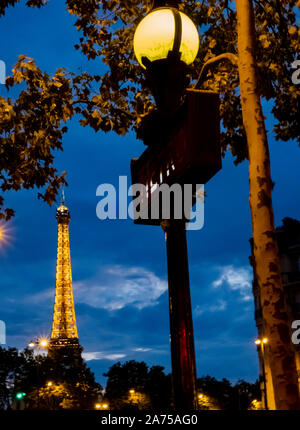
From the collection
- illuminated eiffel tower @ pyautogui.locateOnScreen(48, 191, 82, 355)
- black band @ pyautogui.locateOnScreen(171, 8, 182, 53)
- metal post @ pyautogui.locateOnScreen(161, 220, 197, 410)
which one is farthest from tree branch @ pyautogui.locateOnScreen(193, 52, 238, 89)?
illuminated eiffel tower @ pyautogui.locateOnScreen(48, 191, 82, 355)

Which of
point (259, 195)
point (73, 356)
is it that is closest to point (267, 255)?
point (259, 195)

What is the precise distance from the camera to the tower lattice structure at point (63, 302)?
85688 millimetres

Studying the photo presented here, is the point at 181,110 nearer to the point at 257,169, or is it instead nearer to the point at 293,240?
the point at 257,169

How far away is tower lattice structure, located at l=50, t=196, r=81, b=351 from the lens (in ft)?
281

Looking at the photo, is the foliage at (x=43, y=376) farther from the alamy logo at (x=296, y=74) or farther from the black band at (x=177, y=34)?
the black band at (x=177, y=34)

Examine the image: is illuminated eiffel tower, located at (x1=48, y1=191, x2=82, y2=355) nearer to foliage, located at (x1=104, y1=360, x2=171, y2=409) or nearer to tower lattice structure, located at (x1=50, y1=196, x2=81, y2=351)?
tower lattice structure, located at (x1=50, y1=196, x2=81, y2=351)

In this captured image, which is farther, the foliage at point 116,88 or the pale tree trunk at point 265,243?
the foliage at point 116,88

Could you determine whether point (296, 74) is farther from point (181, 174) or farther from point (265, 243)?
point (181, 174)

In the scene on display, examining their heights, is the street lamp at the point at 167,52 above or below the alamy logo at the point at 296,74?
below

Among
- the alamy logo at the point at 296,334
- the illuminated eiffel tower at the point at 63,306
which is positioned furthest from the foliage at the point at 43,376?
the alamy logo at the point at 296,334

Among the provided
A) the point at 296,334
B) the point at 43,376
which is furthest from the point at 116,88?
the point at 43,376

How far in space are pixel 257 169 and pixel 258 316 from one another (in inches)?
2533

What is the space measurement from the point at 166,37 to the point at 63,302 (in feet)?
281

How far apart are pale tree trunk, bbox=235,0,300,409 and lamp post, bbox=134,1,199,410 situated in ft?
2.65
